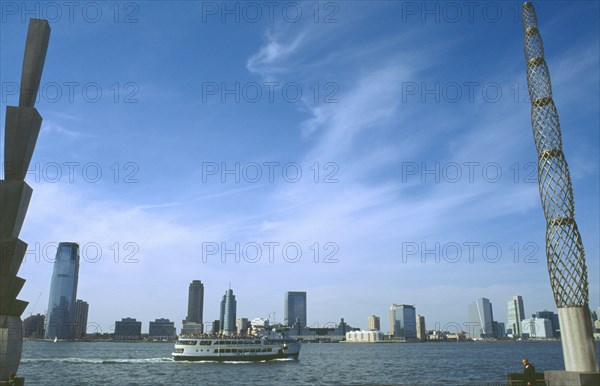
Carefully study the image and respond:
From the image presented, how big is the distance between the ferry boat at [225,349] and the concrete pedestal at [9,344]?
6630 centimetres

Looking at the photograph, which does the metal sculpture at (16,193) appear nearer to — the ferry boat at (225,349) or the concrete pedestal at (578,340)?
the concrete pedestal at (578,340)

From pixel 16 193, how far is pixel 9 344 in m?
9.92

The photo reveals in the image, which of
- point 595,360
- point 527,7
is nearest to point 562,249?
point 595,360

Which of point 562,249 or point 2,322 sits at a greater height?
point 562,249

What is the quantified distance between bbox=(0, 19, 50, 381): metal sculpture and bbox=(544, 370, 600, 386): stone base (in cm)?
3149

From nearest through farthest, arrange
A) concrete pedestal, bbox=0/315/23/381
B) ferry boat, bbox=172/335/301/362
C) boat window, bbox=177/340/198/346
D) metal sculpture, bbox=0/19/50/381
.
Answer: concrete pedestal, bbox=0/315/23/381
metal sculpture, bbox=0/19/50/381
ferry boat, bbox=172/335/301/362
boat window, bbox=177/340/198/346

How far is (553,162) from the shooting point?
24359 millimetres

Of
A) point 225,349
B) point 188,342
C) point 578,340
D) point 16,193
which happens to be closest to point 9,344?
point 16,193

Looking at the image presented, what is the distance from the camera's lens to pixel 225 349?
309 feet

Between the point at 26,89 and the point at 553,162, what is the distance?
3442 centimetres

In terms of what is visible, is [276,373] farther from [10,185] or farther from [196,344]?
[10,185]

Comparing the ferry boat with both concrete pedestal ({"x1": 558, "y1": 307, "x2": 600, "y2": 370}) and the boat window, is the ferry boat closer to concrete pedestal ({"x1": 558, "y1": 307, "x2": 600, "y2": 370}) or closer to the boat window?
the boat window

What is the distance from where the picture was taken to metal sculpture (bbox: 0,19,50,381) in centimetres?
3011

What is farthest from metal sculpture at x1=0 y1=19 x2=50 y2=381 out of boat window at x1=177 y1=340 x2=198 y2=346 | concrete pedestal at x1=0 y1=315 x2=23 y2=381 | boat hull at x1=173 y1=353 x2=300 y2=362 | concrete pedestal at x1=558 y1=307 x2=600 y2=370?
boat window at x1=177 y1=340 x2=198 y2=346
